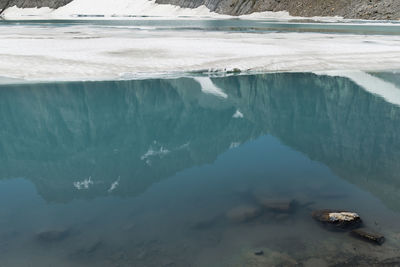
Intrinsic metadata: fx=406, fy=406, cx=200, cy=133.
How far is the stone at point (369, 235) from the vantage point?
655 cm

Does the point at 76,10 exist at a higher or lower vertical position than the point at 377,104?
higher

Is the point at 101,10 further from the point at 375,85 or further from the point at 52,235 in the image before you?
the point at 52,235

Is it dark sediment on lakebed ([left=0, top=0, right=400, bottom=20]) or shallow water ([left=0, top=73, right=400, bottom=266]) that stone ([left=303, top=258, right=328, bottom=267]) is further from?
dark sediment on lakebed ([left=0, top=0, right=400, bottom=20])

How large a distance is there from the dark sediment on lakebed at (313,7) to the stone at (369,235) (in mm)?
79190

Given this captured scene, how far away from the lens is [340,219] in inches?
283

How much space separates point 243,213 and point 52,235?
3.53 m

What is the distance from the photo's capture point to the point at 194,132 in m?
14.3

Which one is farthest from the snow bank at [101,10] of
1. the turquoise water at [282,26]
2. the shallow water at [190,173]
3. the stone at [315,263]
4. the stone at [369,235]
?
the stone at [315,263]

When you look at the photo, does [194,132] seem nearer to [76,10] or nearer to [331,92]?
[331,92]

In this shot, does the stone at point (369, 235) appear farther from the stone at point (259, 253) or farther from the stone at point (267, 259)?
the stone at point (259, 253)


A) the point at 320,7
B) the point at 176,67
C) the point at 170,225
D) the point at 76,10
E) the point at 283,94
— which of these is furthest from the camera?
the point at 76,10

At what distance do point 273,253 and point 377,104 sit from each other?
12.8 meters

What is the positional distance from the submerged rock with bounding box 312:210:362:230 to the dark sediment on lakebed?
3100 inches

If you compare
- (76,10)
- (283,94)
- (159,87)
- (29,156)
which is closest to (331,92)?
(283,94)
